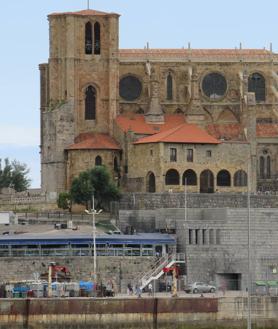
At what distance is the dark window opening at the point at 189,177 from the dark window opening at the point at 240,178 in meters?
3.22

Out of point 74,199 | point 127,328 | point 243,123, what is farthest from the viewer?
point 243,123

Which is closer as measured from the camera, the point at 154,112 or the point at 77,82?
the point at 77,82

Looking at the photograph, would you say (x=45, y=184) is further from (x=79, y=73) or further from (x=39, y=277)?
(x=39, y=277)

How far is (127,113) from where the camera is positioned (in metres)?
156

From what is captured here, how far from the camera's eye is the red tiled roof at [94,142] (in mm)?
149875

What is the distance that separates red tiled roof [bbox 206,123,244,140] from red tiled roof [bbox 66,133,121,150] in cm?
790

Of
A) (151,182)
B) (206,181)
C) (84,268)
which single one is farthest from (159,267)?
(206,181)

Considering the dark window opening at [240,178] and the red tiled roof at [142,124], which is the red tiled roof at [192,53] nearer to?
the red tiled roof at [142,124]

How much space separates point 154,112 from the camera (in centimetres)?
15438

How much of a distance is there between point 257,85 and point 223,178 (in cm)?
1461

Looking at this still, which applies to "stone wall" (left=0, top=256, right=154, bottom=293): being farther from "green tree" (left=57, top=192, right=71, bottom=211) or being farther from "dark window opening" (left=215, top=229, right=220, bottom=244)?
"green tree" (left=57, top=192, right=71, bottom=211)

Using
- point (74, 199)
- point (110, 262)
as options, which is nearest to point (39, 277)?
point (110, 262)

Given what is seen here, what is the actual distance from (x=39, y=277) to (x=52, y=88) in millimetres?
36210

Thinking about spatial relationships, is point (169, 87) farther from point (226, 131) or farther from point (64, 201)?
point (64, 201)
